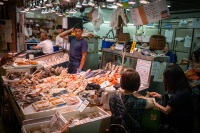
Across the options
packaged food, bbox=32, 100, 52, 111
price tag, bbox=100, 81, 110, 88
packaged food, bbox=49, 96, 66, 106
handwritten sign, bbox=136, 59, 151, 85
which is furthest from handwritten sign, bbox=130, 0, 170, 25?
packaged food, bbox=32, 100, 52, 111

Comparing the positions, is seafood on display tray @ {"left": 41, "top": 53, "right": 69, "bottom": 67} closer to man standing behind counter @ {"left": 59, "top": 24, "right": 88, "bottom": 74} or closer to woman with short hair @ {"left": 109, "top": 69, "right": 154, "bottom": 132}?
man standing behind counter @ {"left": 59, "top": 24, "right": 88, "bottom": 74}

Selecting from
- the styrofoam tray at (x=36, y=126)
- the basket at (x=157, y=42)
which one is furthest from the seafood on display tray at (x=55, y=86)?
the basket at (x=157, y=42)

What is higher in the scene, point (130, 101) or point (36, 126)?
point (130, 101)

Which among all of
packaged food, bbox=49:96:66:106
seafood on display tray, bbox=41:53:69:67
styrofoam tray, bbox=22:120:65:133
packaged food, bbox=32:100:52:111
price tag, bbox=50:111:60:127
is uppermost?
seafood on display tray, bbox=41:53:69:67

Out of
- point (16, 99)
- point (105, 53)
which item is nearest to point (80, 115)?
point (16, 99)

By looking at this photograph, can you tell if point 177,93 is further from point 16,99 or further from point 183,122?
point 16,99

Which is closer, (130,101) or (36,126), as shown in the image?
(130,101)

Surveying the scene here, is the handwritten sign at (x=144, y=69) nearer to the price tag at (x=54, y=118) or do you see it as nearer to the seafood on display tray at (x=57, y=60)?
the price tag at (x=54, y=118)

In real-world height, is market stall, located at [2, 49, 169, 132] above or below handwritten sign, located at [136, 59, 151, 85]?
below

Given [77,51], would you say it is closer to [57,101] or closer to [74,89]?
[74,89]

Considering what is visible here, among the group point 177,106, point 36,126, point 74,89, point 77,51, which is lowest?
point 36,126

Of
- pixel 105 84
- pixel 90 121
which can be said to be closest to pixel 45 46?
pixel 105 84

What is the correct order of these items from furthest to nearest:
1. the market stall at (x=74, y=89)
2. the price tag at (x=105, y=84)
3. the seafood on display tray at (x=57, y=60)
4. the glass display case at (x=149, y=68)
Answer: the seafood on display tray at (x=57, y=60) < the price tag at (x=105, y=84) < the glass display case at (x=149, y=68) < the market stall at (x=74, y=89)

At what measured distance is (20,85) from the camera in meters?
4.34
